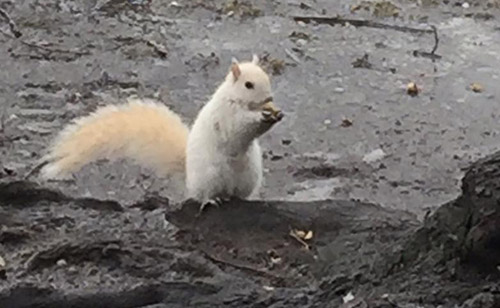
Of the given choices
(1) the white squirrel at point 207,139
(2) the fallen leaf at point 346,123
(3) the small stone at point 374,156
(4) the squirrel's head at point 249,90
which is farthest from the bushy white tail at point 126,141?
(2) the fallen leaf at point 346,123

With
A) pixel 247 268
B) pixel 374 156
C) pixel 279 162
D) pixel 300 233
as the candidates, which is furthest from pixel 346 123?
pixel 247 268

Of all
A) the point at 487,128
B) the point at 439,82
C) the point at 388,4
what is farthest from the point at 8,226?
the point at 388,4

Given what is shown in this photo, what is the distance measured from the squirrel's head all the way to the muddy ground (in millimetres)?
344

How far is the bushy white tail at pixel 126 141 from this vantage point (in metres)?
3.17

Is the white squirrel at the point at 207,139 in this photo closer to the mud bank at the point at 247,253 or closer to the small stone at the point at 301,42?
the mud bank at the point at 247,253

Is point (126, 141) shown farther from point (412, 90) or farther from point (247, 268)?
point (412, 90)

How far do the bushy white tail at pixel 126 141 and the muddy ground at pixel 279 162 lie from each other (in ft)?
0.35

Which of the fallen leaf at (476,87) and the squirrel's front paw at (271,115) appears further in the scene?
the fallen leaf at (476,87)

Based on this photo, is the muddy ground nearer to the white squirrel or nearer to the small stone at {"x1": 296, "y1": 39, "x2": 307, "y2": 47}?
the small stone at {"x1": 296, "y1": 39, "x2": 307, "y2": 47}

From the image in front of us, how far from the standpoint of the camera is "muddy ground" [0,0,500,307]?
2.11 meters

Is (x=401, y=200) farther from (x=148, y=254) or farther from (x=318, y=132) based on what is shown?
(x=148, y=254)

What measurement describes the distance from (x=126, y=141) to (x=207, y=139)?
23 centimetres

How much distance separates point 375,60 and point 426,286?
3.66m

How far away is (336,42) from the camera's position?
18.9 ft
